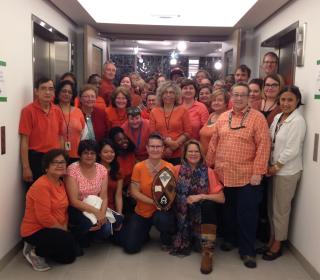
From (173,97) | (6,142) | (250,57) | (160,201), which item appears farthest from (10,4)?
(250,57)

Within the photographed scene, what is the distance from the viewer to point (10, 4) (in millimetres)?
2846

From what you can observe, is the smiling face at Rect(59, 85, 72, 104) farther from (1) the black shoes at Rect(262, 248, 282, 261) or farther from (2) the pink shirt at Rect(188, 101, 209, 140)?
(1) the black shoes at Rect(262, 248, 282, 261)

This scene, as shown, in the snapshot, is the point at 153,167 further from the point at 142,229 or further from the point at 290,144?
the point at 290,144

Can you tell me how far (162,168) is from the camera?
3.12 meters

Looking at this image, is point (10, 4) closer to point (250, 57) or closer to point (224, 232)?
point (224, 232)

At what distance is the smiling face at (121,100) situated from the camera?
364 cm

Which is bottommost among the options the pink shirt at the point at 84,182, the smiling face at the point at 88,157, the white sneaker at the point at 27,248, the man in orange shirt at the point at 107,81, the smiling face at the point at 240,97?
the white sneaker at the point at 27,248

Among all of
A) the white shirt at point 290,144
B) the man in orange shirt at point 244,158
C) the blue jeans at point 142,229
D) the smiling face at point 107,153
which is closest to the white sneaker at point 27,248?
the blue jeans at point 142,229

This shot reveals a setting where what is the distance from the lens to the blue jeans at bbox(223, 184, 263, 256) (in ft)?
9.59

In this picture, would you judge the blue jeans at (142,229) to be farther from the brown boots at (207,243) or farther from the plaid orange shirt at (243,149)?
the plaid orange shirt at (243,149)

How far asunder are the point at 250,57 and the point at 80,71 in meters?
2.53

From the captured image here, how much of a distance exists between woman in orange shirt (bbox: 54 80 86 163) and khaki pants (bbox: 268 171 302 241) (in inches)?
69.3

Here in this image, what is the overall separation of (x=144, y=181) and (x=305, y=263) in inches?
57.7

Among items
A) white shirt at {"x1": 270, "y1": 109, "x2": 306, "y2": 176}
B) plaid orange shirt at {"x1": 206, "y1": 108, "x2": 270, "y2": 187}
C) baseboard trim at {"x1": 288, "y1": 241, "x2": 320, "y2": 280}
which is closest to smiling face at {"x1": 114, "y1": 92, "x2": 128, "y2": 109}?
plaid orange shirt at {"x1": 206, "y1": 108, "x2": 270, "y2": 187}
